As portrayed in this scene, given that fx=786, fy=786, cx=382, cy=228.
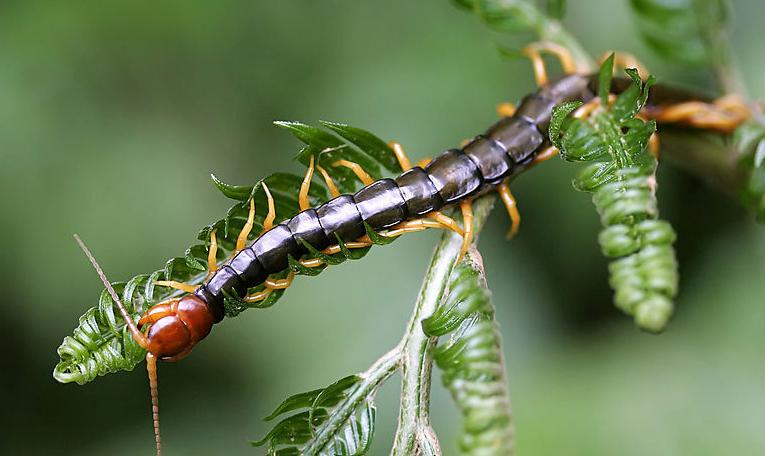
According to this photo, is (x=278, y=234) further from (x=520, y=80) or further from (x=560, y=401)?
(x=520, y=80)

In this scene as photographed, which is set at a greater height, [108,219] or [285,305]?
[108,219]

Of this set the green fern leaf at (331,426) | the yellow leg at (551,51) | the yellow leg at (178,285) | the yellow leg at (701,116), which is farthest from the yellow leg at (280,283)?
the yellow leg at (701,116)

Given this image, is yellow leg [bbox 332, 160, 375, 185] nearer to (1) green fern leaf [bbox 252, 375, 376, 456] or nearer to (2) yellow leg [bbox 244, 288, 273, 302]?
(2) yellow leg [bbox 244, 288, 273, 302]

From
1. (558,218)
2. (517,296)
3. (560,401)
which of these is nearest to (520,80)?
(558,218)

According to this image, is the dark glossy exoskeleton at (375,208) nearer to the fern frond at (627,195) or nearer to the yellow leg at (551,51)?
the fern frond at (627,195)

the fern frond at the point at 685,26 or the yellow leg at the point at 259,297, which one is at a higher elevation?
the fern frond at the point at 685,26

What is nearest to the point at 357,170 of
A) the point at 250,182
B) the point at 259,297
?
the point at 259,297
